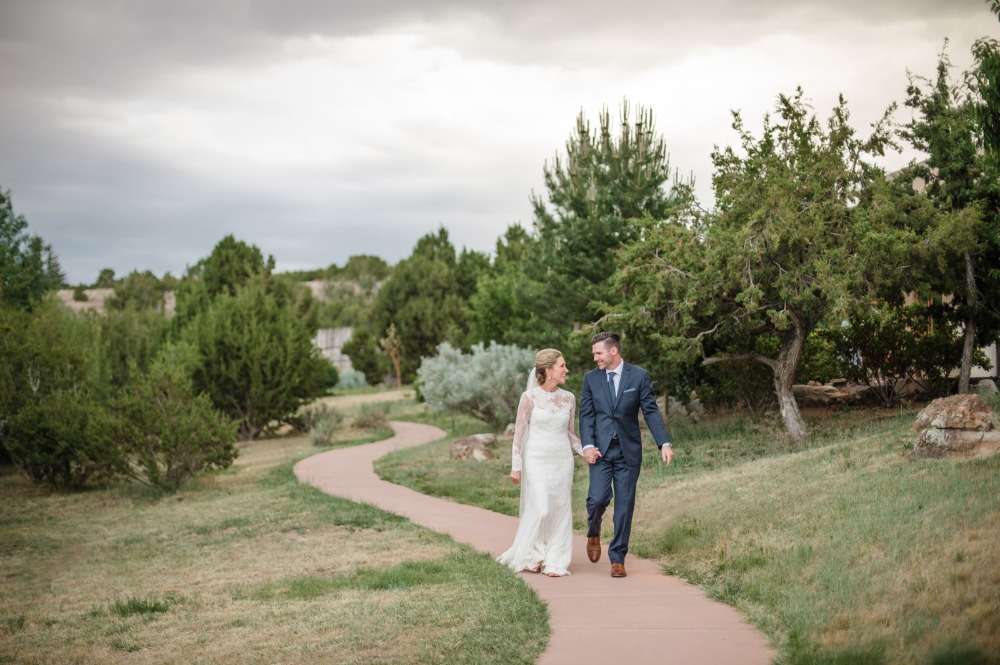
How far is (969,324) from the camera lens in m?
17.8

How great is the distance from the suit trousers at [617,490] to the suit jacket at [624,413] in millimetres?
73

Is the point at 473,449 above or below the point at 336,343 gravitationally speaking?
below

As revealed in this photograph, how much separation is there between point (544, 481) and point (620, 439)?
83 cm

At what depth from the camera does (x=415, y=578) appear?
837cm

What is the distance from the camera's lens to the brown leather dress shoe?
8.88m

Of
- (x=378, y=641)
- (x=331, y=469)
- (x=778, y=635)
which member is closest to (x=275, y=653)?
(x=378, y=641)

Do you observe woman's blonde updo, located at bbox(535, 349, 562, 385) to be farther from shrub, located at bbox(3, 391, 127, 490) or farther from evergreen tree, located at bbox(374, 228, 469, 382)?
evergreen tree, located at bbox(374, 228, 469, 382)

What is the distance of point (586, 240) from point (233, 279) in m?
16.7

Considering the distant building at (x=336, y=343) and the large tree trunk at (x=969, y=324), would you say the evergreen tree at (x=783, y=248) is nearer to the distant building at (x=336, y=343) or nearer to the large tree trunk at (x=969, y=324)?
the large tree trunk at (x=969, y=324)

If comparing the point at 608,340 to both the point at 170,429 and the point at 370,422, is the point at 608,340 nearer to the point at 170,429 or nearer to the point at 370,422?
the point at 170,429

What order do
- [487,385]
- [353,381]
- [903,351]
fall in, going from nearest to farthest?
[903,351]
[487,385]
[353,381]

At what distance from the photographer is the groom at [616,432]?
8367mm

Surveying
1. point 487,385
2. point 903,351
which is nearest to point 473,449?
point 487,385

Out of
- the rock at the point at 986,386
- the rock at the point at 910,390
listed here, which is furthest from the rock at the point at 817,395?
the rock at the point at 986,386
